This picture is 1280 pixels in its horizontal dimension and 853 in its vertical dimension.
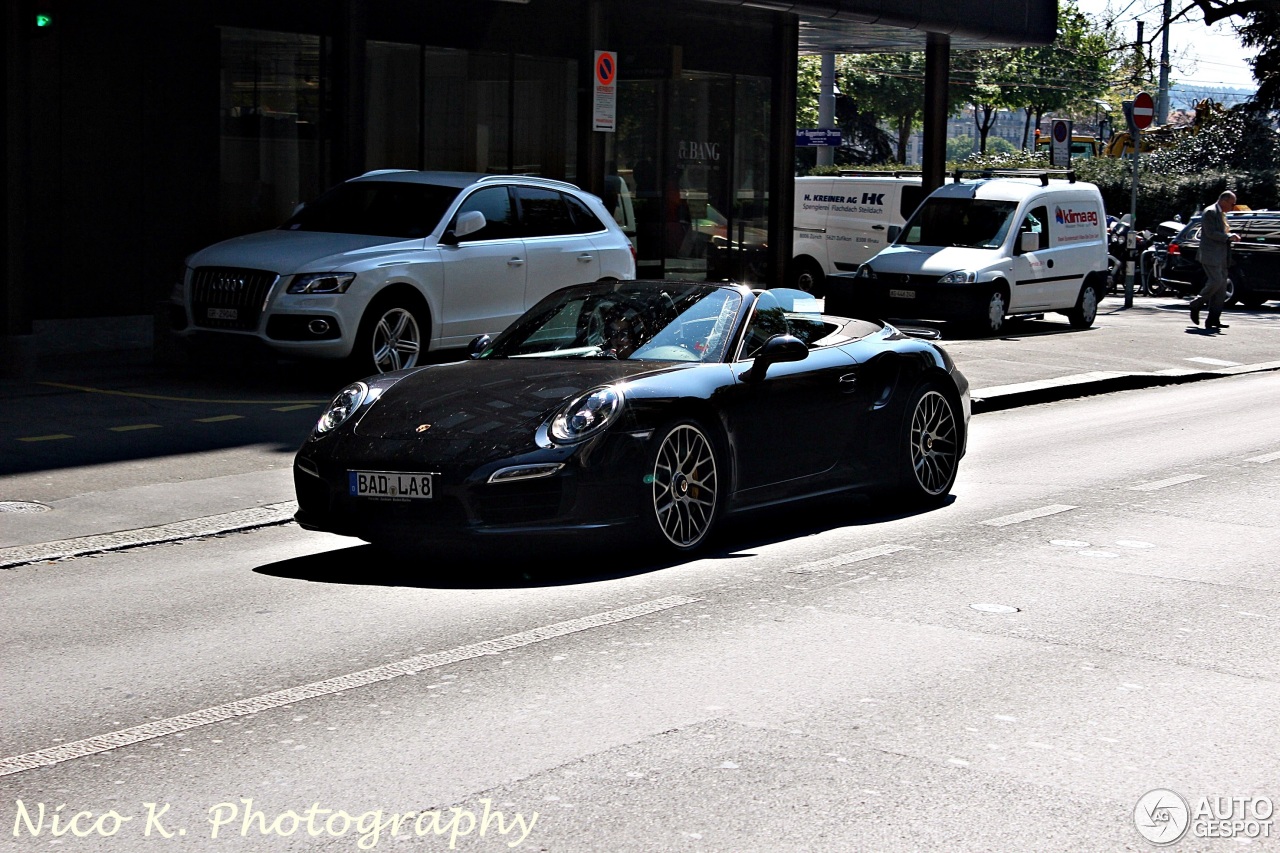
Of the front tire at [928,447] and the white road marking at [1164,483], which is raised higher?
the front tire at [928,447]

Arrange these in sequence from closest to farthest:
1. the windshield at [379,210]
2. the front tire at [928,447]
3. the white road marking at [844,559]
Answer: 1. the white road marking at [844,559]
2. the front tire at [928,447]
3. the windshield at [379,210]

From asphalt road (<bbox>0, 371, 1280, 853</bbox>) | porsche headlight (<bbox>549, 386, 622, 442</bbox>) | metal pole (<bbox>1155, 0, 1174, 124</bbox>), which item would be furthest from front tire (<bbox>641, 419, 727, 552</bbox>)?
metal pole (<bbox>1155, 0, 1174, 124</bbox>)

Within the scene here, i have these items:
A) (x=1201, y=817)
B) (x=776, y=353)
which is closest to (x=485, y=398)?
(x=776, y=353)

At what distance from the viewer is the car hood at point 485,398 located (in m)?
7.60

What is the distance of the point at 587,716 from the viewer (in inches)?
215

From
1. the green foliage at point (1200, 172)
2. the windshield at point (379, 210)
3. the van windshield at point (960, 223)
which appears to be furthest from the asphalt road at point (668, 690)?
the green foliage at point (1200, 172)

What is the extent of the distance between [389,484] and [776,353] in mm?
2062

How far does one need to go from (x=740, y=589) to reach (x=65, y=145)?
37.4 ft

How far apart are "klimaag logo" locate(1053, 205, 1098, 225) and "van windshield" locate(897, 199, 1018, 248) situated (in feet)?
2.67

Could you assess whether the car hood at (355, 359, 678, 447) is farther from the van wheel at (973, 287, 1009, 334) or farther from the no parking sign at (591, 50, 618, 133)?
the van wheel at (973, 287, 1009, 334)

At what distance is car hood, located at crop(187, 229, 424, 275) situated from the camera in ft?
45.8

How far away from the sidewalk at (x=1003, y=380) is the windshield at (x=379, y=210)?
6.93 ft

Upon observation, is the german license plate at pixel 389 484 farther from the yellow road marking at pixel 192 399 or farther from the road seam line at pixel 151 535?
the yellow road marking at pixel 192 399

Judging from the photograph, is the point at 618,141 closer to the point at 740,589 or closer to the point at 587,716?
the point at 740,589
